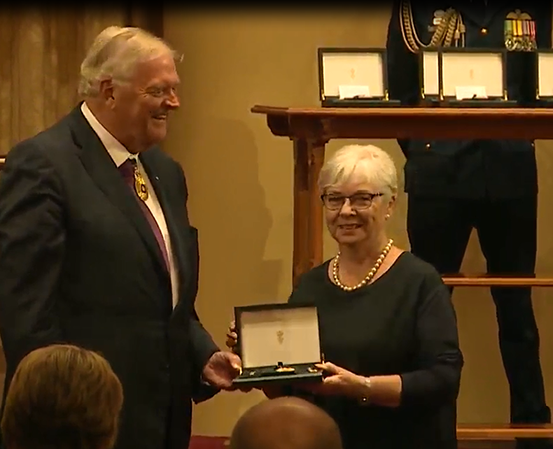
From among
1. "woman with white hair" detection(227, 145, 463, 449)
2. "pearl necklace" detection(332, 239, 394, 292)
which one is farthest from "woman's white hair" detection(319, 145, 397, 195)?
"pearl necklace" detection(332, 239, 394, 292)

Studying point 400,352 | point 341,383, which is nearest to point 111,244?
point 341,383

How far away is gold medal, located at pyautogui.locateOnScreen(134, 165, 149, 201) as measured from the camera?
7.43 feet

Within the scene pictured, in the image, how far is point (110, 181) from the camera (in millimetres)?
2191

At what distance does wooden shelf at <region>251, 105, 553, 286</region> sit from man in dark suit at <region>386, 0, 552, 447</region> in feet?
0.75

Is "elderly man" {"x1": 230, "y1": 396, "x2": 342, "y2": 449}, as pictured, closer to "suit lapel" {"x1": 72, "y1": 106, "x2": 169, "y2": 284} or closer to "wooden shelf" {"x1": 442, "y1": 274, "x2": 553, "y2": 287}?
"suit lapel" {"x1": 72, "y1": 106, "x2": 169, "y2": 284}

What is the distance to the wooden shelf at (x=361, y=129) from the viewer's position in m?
3.18

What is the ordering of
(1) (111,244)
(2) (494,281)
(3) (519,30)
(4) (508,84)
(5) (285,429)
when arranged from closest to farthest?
1. (5) (285,429)
2. (1) (111,244)
3. (2) (494,281)
4. (4) (508,84)
5. (3) (519,30)

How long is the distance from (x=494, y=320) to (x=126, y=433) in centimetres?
229

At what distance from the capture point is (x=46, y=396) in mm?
1488

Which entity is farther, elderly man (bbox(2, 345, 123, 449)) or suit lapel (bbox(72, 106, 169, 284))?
suit lapel (bbox(72, 106, 169, 284))

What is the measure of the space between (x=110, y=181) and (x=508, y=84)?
1.65m

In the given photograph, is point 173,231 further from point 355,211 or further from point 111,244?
point 355,211

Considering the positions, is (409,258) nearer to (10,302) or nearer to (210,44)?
(10,302)

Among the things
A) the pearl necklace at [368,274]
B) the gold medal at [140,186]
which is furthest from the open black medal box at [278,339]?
the gold medal at [140,186]
